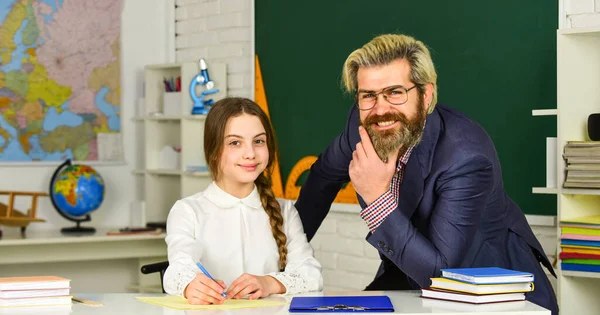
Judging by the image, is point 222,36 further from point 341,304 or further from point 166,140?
point 341,304

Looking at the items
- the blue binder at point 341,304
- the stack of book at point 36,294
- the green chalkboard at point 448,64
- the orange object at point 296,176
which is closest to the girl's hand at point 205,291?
the blue binder at point 341,304

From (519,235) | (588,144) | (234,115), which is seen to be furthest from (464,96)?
(234,115)

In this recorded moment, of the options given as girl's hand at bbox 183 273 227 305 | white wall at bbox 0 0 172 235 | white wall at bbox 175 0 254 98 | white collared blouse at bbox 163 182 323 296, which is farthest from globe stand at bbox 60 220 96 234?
girl's hand at bbox 183 273 227 305

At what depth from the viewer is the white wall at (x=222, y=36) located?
5.23 m

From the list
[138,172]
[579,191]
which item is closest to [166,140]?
[138,172]

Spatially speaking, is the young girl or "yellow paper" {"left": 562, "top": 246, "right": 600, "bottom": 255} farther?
"yellow paper" {"left": 562, "top": 246, "right": 600, "bottom": 255}

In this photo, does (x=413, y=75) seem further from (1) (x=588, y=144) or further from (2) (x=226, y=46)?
(2) (x=226, y=46)

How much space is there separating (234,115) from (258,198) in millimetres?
254

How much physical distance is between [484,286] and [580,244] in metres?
A: 1.29

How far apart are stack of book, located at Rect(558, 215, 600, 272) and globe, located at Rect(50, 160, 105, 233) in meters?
2.61

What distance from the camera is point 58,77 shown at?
533 centimetres

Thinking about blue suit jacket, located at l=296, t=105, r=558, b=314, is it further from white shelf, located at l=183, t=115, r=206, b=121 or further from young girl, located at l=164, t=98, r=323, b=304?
white shelf, located at l=183, t=115, r=206, b=121

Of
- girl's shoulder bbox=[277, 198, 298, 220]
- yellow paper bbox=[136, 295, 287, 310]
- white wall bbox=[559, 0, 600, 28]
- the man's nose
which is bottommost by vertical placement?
yellow paper bbox=[136, 295, 287, 310]

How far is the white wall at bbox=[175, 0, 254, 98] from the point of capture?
5.23 meters
